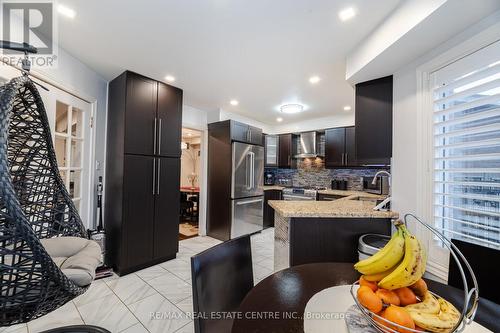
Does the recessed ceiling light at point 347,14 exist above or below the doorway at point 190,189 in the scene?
above

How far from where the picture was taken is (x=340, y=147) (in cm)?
437

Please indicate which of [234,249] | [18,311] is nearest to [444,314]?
[234,249]

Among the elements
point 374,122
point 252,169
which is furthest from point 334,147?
point 374,122

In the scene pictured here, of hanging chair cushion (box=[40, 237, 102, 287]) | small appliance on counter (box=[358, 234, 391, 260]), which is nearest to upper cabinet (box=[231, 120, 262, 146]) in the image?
small appliance on counter (box=[358, 234, 391, 260])

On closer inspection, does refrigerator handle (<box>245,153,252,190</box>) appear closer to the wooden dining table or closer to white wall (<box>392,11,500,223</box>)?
white wall (<box>392,11,500,223</box>)

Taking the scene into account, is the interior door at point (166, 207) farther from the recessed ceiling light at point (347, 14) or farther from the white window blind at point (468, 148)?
the white window blind at point (468, 148)

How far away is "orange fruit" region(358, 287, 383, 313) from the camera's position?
25.7 inches

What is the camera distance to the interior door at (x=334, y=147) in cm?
436

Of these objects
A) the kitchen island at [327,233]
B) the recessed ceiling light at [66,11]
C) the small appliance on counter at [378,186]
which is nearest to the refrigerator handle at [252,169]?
the small appliance on counter at [378,186]

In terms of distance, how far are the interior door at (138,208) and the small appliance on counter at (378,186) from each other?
3753 millimetres

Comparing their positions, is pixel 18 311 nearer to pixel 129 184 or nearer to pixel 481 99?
pixel 129 184

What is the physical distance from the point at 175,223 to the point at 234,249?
7.38 feet

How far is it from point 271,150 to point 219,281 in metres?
4.49

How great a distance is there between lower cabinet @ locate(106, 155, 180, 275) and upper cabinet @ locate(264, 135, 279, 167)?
103 inches
